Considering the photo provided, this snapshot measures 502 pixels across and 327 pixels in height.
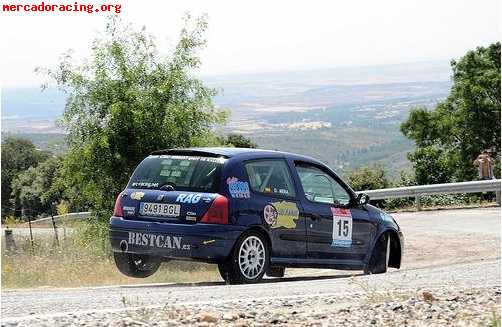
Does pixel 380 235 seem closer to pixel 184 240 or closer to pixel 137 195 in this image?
pixel 184 240

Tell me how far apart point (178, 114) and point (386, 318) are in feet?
49.6

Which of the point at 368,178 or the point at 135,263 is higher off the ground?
the point at 135,263

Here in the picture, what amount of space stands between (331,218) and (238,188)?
1.80 meters

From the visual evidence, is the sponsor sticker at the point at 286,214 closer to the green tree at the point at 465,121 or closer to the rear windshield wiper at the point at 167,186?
the rear windshield wiper at the point at 167,186

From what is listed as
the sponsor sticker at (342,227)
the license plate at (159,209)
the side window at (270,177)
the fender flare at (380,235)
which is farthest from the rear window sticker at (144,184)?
the fender flare at (380,235)

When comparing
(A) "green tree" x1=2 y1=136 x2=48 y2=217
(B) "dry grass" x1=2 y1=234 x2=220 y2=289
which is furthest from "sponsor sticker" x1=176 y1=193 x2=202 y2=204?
(A) "green tree" x1=2 y1=136 x2=48 y2=217

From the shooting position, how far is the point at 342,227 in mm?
13484

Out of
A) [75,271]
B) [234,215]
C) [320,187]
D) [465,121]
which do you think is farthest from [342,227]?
[465,121]

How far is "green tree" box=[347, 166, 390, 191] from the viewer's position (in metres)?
62.4

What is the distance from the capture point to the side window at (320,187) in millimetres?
13109

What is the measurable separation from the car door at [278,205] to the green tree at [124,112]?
10164 mm

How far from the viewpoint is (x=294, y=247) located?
12.7 m

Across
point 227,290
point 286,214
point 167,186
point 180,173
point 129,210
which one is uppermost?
point 180,173

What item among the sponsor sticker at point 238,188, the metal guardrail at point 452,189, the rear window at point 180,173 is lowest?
the metal guardrail at point 452,189
